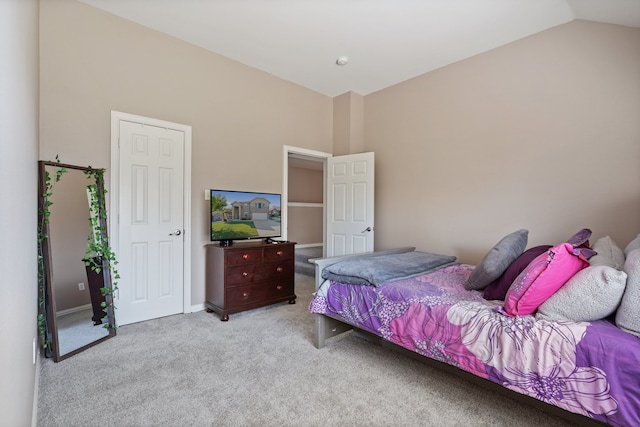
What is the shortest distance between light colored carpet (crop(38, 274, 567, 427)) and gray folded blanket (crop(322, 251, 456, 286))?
0.63 meters

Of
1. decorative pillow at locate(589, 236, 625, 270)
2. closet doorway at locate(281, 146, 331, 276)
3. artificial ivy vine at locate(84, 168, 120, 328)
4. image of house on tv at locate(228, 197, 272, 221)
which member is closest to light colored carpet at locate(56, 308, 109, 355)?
artificial ivy vine at locate(84, 168, 120, 328)

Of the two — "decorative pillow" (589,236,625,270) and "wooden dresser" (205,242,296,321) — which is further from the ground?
"decorative pillow" (589,236,625,270)

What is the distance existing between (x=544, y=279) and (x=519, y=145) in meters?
2.17

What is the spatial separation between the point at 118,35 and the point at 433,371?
4.09 metres

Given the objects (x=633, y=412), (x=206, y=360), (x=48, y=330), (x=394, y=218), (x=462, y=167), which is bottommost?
(x=206, y=360)

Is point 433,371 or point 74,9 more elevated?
point 74,9

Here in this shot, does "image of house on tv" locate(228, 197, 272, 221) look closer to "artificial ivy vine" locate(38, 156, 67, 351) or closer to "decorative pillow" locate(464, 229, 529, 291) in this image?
"artificial ivy vine" locate(38, 156, 67, 351)

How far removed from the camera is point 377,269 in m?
2.31

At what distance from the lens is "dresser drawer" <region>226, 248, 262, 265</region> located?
328 cm

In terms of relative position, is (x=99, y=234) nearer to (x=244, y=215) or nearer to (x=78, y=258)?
(x=78, y=258)

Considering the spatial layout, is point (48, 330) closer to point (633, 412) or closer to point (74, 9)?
point (74, 9)

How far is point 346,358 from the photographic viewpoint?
237 centimetres

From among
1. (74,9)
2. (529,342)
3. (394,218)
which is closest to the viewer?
(529,342)

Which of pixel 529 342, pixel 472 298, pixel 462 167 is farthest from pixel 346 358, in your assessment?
pixel 462 167
